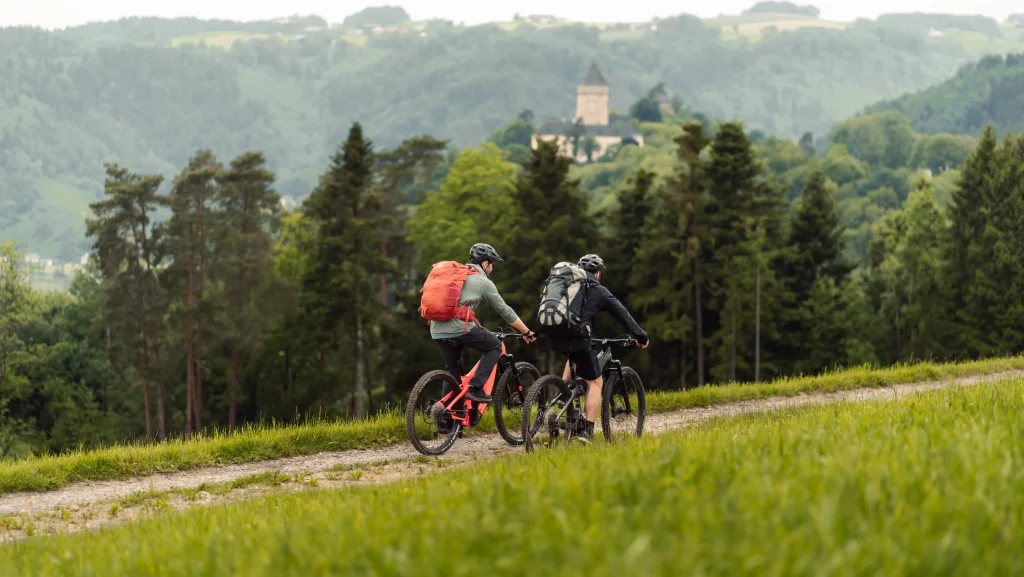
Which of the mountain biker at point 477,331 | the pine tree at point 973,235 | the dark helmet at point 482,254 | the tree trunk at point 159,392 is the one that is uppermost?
the dark helmet at point 482,254

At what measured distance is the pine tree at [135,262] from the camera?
53125 mm

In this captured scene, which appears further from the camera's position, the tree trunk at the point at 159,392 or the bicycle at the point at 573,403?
the tree trunk at the point at 159,392

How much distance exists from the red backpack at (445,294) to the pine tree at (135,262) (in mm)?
44580

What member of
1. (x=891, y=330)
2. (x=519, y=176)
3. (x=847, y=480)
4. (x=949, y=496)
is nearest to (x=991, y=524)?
(x=949, y=496)

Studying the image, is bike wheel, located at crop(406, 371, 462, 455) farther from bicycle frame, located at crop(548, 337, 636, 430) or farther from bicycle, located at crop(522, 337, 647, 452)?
bicycle frame, located at crop(548, 337, 636, 430)

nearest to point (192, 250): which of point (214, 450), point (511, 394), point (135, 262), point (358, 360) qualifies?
point (135, 262)

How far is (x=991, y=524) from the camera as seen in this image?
14.1ft

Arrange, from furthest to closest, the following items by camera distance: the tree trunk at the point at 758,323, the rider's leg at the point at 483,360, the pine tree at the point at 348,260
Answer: the tree trunk at the point at 758,323
the pine tree at the point at 348,260
the rider's leg at the point at 483,360

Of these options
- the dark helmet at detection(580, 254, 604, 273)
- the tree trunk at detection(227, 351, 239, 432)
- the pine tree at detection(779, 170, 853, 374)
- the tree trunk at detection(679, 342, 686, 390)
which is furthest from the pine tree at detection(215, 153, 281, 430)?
the dark helmet at detection(580, 254, 604, 273)

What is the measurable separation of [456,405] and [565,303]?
5.68 ft

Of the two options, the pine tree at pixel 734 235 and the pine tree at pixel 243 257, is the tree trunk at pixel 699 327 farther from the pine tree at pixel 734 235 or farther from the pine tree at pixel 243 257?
the pine tree at pixel 243 257

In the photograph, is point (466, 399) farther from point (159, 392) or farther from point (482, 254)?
point (159, 392)

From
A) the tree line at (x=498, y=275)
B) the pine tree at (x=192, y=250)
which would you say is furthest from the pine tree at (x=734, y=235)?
the pine tree at (x=192, y=250)

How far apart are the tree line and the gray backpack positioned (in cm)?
3387
